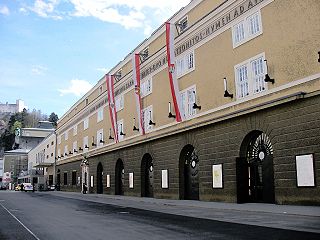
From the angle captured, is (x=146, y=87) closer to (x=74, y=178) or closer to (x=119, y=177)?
(x=119, y=177)

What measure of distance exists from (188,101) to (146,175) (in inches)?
414

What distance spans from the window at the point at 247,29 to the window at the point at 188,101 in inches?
219

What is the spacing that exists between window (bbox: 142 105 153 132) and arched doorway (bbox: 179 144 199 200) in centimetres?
656

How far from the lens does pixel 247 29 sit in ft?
77.2

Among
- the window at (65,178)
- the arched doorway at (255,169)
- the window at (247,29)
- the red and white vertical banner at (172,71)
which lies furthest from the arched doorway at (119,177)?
the window at (65,178)

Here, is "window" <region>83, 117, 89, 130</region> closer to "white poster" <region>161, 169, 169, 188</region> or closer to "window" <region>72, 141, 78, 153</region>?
"window" <region>72, 141, 78, 153</region>

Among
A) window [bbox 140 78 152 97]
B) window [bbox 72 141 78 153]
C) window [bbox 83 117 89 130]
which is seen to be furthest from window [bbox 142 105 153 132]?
window [bbox 72 141 78 153]

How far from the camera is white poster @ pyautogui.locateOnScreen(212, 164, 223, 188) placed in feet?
82.1

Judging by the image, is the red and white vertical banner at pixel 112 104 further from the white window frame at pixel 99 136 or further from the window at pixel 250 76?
the window at pixel 250 76

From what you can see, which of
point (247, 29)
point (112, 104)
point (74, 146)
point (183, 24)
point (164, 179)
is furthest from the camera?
point (74, 146)

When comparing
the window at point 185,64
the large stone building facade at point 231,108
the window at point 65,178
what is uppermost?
the window at point 185,64

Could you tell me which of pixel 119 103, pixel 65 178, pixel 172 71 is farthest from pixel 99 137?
pixel 172 71

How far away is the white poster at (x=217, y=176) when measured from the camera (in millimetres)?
25016

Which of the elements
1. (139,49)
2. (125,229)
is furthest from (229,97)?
(139,49)
